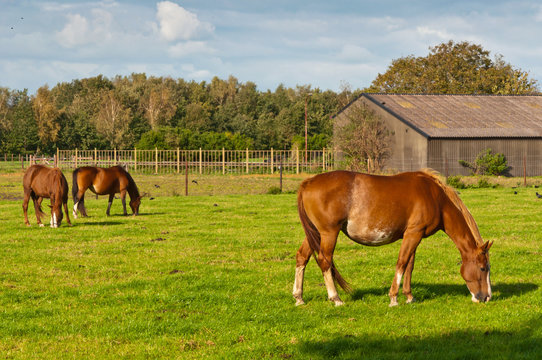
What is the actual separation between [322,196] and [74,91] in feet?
412

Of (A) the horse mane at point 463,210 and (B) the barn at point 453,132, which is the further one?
(B) the barn at point 453,132

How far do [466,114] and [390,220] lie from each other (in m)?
44.0

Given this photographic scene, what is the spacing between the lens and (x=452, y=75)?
76.1 m

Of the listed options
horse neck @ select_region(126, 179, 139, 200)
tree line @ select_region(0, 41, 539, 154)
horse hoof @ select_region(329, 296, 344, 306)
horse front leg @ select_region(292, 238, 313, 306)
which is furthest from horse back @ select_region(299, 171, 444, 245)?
tree line @ select_region(0, 41, 539, 154)

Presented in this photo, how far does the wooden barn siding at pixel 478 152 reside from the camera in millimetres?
43562

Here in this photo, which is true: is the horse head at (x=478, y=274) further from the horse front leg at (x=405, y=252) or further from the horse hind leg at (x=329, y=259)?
the horse hind leg at (x=329, y=259)

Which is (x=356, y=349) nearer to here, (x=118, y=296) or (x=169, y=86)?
(x=118, y=296)

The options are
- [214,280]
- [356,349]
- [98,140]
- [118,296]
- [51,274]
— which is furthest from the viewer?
[98,140]

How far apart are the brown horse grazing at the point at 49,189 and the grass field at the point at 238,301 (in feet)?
3.07

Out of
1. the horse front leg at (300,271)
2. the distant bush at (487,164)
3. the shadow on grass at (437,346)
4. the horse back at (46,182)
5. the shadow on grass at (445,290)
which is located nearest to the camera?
the shadow on grass at (437,346)

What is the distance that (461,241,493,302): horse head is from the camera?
7.50m

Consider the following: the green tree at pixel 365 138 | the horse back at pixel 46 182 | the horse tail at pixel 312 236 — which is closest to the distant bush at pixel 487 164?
the green tree at pixel 365 138

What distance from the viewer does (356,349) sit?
600 cm

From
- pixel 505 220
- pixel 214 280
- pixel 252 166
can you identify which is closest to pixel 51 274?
pixel 214 280
